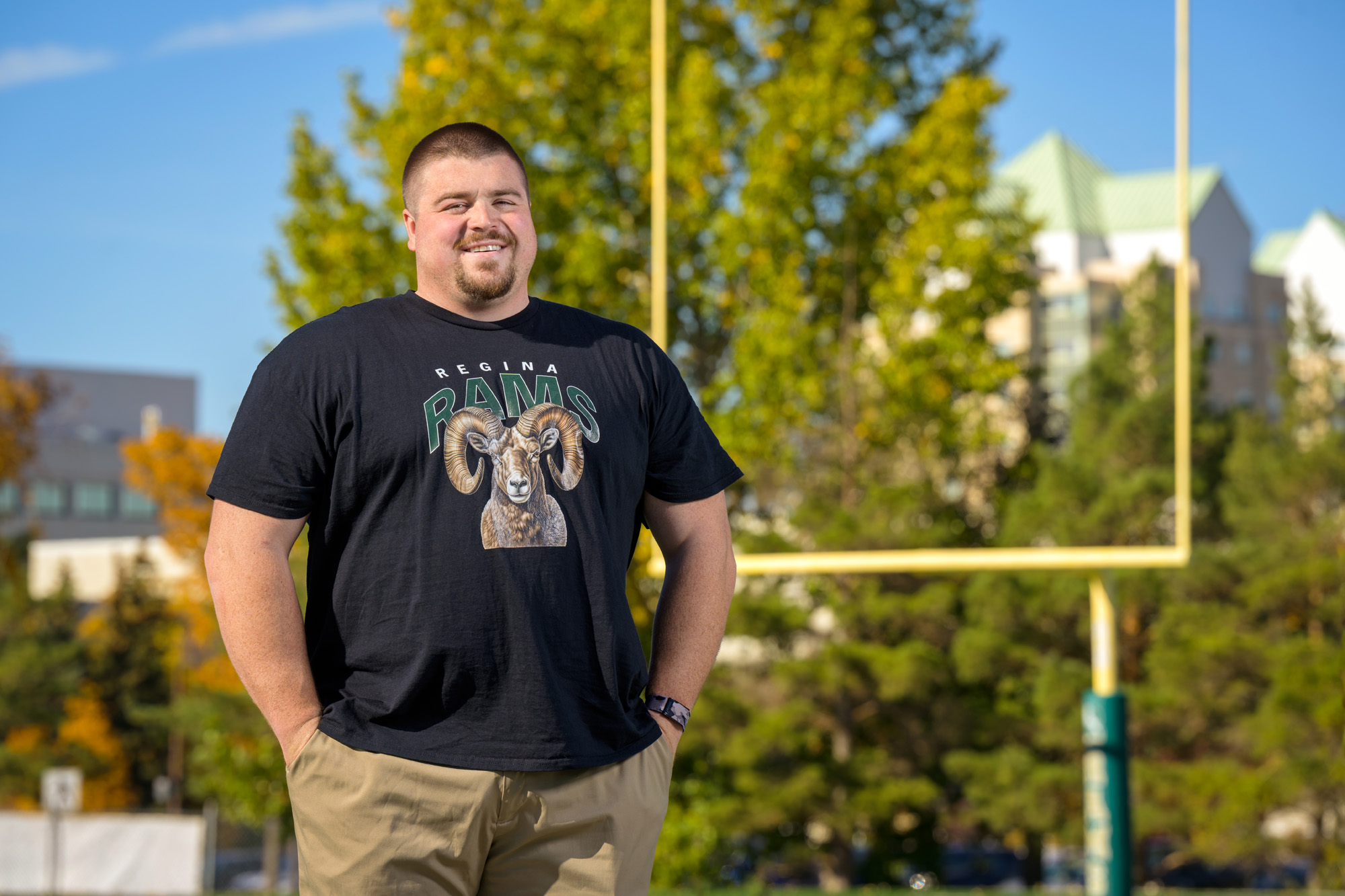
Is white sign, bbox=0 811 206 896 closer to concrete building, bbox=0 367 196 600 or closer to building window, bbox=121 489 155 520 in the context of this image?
concrete building, bbox=0 367 196 600

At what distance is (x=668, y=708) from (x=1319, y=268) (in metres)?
25.1

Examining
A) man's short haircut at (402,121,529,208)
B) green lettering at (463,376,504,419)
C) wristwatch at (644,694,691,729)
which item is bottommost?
wristwatch at (644,694,691,729)

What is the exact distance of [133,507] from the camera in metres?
58.0

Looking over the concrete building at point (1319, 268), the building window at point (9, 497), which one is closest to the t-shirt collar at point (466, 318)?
the concrete building at point (1319, 268)

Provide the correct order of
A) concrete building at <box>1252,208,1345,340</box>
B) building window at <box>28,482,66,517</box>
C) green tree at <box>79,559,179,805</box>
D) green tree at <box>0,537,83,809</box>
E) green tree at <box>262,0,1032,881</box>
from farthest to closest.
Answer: building window at <box>28,482,66,517</box> → green tree at <box>79,559,179,805</box> → green tree at <box>0,537,83,809</box> → concrete building at <box>1252,208,1345,340</box> → green tree at <box>262,0,1032,881</box>

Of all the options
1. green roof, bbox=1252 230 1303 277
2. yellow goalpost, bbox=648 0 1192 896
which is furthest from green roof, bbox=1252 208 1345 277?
yellow goalpost, bbox=648 0 1192 896

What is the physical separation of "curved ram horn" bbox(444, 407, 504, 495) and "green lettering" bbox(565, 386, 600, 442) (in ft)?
0.36

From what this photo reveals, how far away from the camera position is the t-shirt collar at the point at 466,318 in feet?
5.89

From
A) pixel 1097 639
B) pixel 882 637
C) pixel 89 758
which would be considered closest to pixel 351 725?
pixel 1097 639

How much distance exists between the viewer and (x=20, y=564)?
3434 centimetres

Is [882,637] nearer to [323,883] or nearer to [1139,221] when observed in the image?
[1139,221]

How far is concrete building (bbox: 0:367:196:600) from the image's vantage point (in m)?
45.3

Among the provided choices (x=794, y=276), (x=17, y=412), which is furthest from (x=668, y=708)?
(x=17, y=412)

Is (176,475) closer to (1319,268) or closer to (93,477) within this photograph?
(1319,268)
